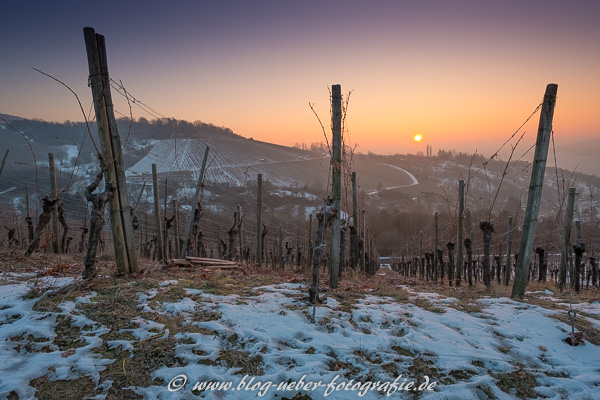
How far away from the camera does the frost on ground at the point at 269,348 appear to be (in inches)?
111

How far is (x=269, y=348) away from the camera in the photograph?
136 inches

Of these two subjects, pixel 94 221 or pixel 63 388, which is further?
pixel 94 221

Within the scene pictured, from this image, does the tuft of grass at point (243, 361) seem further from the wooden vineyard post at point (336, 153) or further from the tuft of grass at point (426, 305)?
the tuft of grass at point (426, 305)

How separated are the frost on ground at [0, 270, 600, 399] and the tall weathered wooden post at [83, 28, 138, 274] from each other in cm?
86

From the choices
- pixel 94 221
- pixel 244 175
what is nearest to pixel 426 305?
pixel 94 221

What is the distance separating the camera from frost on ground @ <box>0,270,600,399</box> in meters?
2.83

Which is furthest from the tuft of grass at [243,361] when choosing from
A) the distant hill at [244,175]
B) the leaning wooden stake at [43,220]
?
the distant hill at [244,175]

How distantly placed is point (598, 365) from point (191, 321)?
4373mm

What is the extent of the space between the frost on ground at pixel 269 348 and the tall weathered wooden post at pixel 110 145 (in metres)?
0.86

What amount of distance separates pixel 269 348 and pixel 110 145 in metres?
4.12

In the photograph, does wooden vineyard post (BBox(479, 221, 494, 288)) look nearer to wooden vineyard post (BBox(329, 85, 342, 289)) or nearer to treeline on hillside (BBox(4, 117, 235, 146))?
wooden vineyard post (BBox(329, 85, 342, 289))

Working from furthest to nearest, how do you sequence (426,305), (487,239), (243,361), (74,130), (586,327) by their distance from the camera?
(74,130)
(487,239)
(426,305)
(586,327)
(243,361)

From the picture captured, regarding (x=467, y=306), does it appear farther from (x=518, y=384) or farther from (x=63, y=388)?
(x=63, y=388)

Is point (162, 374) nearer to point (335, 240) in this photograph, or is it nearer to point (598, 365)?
point (335, 240)
